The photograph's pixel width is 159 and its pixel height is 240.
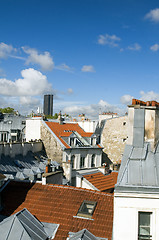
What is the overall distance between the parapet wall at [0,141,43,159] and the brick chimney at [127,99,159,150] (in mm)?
17460

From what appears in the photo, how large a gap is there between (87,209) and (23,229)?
3188 millimetres

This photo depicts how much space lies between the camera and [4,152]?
2378cm

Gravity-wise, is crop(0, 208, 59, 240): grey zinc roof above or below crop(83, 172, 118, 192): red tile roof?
above

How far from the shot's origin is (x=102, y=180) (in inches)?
873

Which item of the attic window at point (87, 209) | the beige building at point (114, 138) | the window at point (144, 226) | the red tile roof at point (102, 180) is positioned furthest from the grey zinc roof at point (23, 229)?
the beige building at point (114, 138)

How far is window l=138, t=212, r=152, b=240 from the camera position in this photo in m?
6.84

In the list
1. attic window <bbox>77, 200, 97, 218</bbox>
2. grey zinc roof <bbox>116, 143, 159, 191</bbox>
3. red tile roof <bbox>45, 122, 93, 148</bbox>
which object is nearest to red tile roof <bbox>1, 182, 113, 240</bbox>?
attic window <bbox>77, 200, 97, 218</bbox>

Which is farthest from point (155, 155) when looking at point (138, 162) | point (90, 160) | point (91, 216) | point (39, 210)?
point (90, 160)

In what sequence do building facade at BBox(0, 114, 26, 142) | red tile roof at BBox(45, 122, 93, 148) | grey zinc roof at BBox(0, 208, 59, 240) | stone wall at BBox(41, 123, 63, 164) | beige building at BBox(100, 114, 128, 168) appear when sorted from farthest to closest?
building facade at BBox(0, 114, 26, 142), beige building at BBox(100, 114, 128, 168), red tile roof at BBox(45, 122, 93, 148), stone wall at BBox(41, 123, 63, 164), grey zinc roof at BBox(0, 208, 59, 240)

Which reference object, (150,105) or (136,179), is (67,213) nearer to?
(136,179)

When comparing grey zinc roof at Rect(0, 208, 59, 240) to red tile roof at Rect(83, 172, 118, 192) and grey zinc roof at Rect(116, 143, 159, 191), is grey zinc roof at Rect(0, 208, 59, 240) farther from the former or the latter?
red tile roof at Rect(83, 172, 118, 192)

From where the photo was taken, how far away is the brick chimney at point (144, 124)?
8148mm

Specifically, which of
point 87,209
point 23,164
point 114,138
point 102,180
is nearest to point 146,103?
point 87,209

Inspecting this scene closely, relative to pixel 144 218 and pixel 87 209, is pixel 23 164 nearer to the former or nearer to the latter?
pixel 87 209
